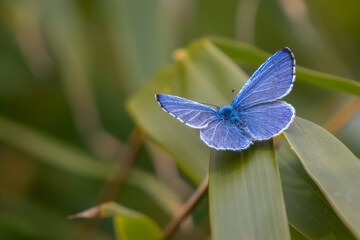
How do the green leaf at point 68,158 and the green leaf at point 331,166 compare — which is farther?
the green leaf at point 68,158

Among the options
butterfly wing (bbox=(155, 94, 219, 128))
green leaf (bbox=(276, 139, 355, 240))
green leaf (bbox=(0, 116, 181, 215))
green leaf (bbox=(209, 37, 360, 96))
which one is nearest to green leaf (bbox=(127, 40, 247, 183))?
green leaf (bbox=(209, 37, 360, 96))

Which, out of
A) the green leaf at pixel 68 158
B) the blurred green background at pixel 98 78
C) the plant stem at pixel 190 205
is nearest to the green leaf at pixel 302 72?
the plant stem at pixel 190 205

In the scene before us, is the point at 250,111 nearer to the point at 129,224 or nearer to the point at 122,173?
the point at 129,224

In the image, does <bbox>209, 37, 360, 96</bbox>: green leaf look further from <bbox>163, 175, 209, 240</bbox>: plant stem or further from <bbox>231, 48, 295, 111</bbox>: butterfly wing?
<bbox>163, 175, 209, 240</bbox>: plant stem

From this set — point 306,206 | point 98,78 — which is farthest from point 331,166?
point 98,78

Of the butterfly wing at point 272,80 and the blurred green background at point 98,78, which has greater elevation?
the butterfly wing at point 272,80

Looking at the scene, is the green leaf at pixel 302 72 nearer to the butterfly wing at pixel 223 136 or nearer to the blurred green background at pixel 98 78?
the butterfly wing at pixel 223 136

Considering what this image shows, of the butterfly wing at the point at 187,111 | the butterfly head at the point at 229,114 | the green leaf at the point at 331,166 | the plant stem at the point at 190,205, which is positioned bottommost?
the plant stem at the point at 190,205

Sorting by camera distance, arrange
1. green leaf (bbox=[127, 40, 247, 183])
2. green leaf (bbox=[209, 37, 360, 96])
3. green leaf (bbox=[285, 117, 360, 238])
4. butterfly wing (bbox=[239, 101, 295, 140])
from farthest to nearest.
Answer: green leaf (bbox=[127, 40, 247, 183]) → green leaf (bbox=[209, 37, 360, 96]) → butterfly wing (bbox=[239, 101, 295, 140]) → green leaf (bbox=[285, 117, 360, 238])
